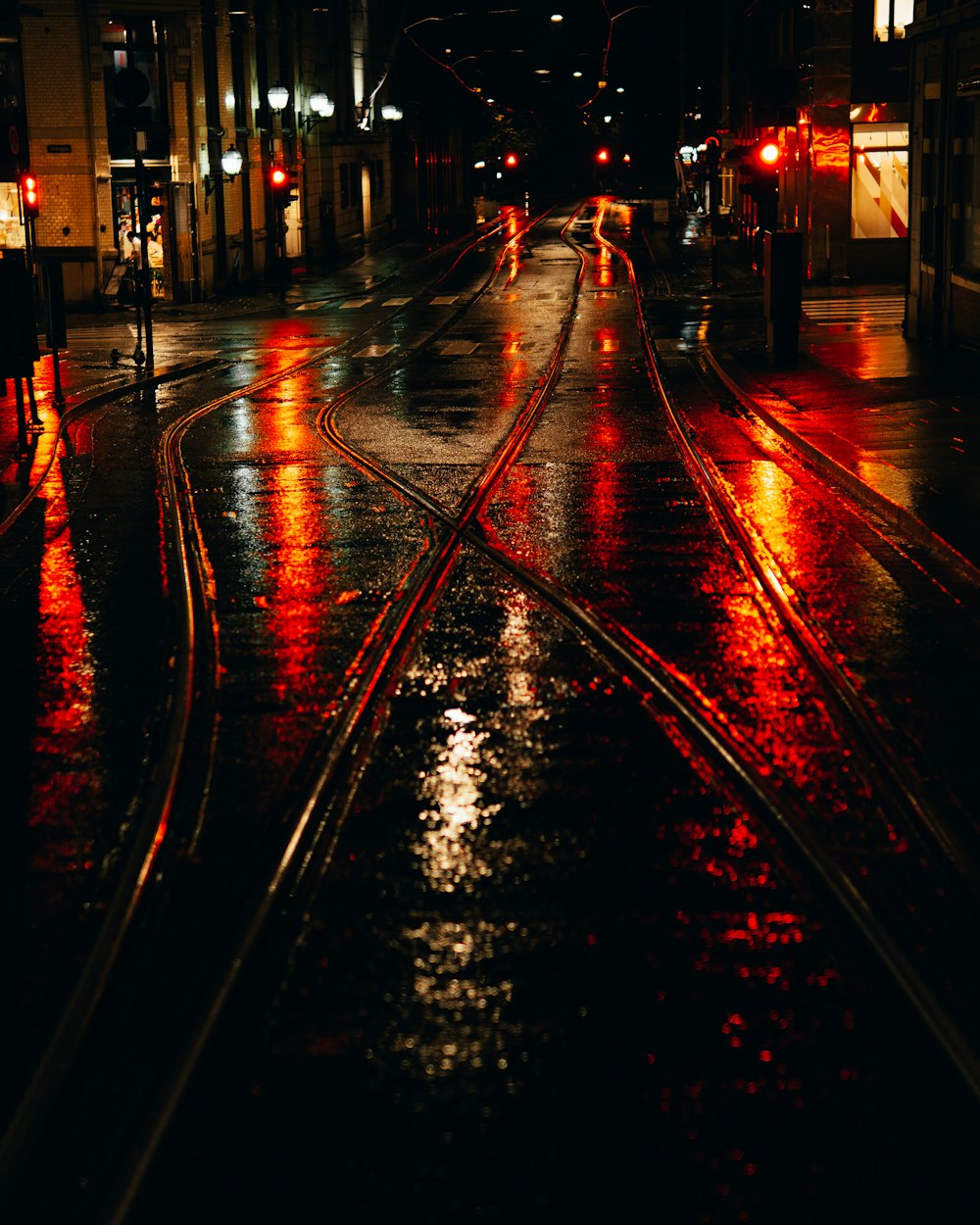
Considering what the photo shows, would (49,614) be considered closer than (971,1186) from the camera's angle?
No

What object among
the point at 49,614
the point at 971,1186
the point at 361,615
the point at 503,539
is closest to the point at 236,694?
the point at 361,615

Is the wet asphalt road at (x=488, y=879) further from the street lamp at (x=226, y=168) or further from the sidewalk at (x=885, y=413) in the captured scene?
the street lamp at (x=226, y=168)

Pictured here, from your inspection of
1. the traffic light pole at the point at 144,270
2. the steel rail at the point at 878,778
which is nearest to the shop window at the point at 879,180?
the traffic light pole at the point at 144,270

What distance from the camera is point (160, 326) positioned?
33500 millimetres

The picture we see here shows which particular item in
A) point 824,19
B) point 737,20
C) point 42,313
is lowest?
point 42,313

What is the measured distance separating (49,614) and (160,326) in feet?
81.1

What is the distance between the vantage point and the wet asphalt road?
388 centimetres

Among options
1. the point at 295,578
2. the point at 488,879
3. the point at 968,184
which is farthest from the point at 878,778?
the point at 968,184

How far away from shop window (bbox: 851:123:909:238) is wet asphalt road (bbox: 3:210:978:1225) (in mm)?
26274

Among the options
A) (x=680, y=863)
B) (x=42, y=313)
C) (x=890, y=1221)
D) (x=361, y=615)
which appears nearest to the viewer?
(x=890, y=1221)

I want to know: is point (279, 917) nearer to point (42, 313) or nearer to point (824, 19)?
point (42, 313)

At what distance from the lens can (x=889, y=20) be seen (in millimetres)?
35750

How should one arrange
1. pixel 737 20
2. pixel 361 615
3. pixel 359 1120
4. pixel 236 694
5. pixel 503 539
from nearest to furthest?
pixel 359 1120, pixel 236 694, pixel 361 615, pixel 503 539, pixel 737 20

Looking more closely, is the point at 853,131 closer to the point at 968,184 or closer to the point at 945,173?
the point at 945,173
